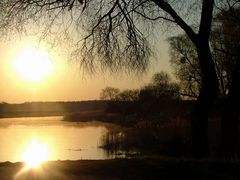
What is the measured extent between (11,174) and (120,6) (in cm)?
620

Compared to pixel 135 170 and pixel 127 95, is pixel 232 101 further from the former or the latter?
pixel 127 95

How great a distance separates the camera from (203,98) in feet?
49.9

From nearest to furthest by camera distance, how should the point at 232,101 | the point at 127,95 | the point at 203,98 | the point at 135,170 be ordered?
the point at 135,170 < the point at 203,98 < the point at 232,101 < the point at 127,95

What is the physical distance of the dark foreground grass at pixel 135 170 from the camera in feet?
36.4

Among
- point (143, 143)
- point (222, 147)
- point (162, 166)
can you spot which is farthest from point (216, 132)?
point (162, 166)

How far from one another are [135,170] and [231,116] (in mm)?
9578

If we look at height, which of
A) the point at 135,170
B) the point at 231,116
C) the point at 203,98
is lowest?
the point at 135,170

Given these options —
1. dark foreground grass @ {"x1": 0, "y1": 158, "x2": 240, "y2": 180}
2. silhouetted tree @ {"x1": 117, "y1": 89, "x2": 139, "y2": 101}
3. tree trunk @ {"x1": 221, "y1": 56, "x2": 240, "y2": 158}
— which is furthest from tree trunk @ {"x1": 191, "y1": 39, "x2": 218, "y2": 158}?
silhouetted tree @ {"x1": 117, "y1": 89, "x2": 139, "y2": 101}

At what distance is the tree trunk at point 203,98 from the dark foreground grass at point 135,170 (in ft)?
9.66

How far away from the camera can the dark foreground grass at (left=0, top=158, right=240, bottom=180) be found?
1110 cm

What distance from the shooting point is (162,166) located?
11.8 meters

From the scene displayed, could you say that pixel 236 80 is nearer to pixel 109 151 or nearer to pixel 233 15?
pixel 233 15

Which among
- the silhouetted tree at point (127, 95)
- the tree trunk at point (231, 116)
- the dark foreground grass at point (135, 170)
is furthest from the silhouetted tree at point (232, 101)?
the silhouetted tree at point (127, 95)

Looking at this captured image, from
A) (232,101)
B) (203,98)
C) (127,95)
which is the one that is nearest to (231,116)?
(232,101)
